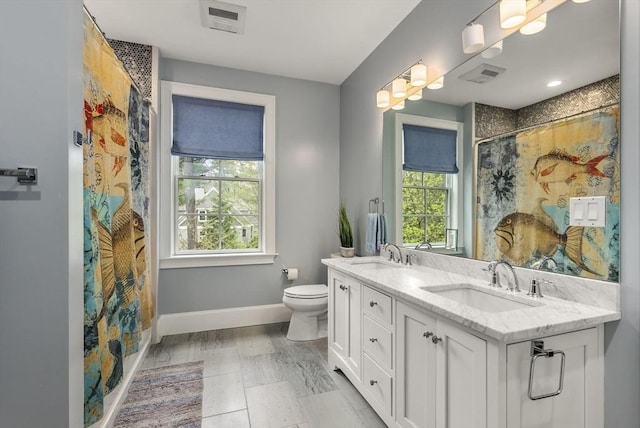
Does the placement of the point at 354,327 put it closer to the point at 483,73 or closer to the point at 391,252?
the point at 391,252

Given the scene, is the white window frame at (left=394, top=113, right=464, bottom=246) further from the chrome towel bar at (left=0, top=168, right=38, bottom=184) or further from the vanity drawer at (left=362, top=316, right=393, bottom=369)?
the chrome towel bar at (left=0, top=168, right=38, bottom=184)

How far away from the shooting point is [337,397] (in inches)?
75.9

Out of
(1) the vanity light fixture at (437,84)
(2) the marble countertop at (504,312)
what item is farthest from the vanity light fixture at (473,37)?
(2) the marble countertop at (504,312)

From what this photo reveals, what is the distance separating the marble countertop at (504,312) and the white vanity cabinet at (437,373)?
0.07 m

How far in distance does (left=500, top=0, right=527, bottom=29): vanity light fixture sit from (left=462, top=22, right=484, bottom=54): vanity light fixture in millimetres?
134

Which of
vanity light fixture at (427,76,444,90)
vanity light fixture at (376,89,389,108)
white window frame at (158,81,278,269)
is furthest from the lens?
white window frame at (158,81,278,269)

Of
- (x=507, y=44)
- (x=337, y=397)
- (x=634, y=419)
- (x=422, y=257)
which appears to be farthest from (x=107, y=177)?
(x=634, y=419)

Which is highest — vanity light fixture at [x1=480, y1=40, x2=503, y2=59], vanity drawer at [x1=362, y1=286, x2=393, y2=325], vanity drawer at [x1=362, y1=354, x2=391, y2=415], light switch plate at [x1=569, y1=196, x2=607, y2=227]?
vanity light fixture at [x1=480, y1=40, x2=503, y2=59]

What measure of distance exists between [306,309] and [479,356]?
1.80 m

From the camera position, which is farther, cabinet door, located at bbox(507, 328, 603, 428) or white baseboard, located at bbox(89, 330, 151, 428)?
white baseboard, located at bbox(89, 330, 151, 428)

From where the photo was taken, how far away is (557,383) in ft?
3.52

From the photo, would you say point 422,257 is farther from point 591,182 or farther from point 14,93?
point 14,93

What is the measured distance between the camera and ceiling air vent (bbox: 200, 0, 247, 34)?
2125mm

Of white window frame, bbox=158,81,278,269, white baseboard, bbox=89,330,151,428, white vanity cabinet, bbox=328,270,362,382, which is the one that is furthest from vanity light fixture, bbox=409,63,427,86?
white baseboard, bbox=89,330,151,428
